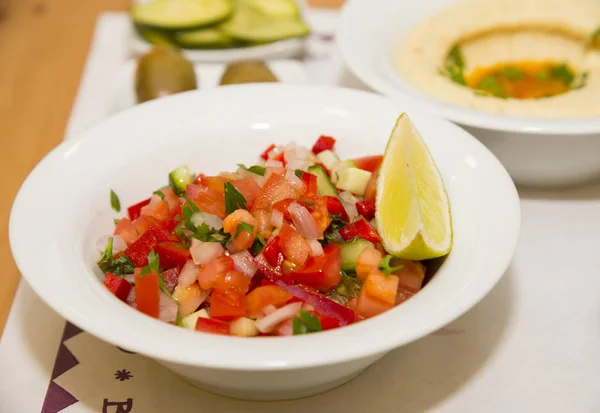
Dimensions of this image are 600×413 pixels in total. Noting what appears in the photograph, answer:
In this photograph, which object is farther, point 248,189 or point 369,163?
point 369,163

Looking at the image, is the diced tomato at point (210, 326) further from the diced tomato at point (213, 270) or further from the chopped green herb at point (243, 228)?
the chopped green herb at point (243, 228)

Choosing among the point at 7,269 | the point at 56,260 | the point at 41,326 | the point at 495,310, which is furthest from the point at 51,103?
the point at 495,310

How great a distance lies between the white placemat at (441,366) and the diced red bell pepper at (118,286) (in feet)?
0.65

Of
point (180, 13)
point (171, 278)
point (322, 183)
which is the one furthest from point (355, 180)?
point (180, 13)

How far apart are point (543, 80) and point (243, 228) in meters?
1.67

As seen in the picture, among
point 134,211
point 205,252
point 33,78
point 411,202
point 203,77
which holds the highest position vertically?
point 411,202

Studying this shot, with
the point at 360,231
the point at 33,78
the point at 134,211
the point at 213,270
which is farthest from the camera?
the point at 33,78

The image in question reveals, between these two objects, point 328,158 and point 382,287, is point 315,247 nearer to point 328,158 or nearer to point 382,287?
point 382,287

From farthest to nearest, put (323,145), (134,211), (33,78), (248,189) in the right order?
1. (33,78)
2. (323,145)
3. (134,211)
4. (248,189)

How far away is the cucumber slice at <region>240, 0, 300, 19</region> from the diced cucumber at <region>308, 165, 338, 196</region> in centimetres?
156

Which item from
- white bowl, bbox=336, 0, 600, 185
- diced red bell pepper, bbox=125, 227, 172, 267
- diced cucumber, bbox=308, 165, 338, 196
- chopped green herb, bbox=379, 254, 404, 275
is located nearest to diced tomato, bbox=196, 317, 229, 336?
diced red bell pepper, bbox=125, 227, 172, 267

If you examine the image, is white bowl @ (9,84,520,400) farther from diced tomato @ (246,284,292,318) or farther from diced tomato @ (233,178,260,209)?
diced tomato @ (233,178,260,209)

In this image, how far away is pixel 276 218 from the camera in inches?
59.6

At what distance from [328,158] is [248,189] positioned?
30cm
